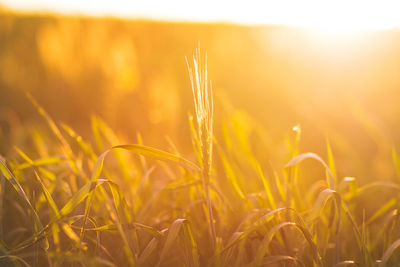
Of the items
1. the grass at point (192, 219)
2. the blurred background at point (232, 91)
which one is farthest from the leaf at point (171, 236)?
the blurred background at point (232, 91)

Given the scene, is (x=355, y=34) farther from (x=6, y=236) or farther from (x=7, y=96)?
(x=6, y=236)

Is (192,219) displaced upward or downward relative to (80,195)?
downward

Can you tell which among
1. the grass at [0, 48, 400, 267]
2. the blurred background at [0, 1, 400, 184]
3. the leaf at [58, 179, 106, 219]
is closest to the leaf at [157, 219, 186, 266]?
the grass at [0, 48, 400, 267]

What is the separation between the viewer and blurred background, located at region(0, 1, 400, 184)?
8.66 ft

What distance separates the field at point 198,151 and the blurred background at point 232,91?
18 mm

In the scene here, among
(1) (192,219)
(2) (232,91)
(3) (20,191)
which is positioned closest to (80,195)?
(3) (20,191)

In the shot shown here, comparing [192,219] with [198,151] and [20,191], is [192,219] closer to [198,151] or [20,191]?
[198,151]

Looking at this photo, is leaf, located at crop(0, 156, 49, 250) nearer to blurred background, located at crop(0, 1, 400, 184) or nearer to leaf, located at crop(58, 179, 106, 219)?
leaf, located at crop(58, 179, 106, 219)

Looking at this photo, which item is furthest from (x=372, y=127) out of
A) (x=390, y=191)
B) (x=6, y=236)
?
(x=6, y=236)

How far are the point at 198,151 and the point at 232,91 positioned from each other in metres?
3.51

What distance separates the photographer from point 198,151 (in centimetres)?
102

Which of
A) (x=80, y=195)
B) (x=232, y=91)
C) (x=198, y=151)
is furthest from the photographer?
(x=232, y=91)

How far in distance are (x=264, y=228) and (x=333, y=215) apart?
0.18 m

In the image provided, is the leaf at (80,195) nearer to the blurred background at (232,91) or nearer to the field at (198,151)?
the field at (198,151)
